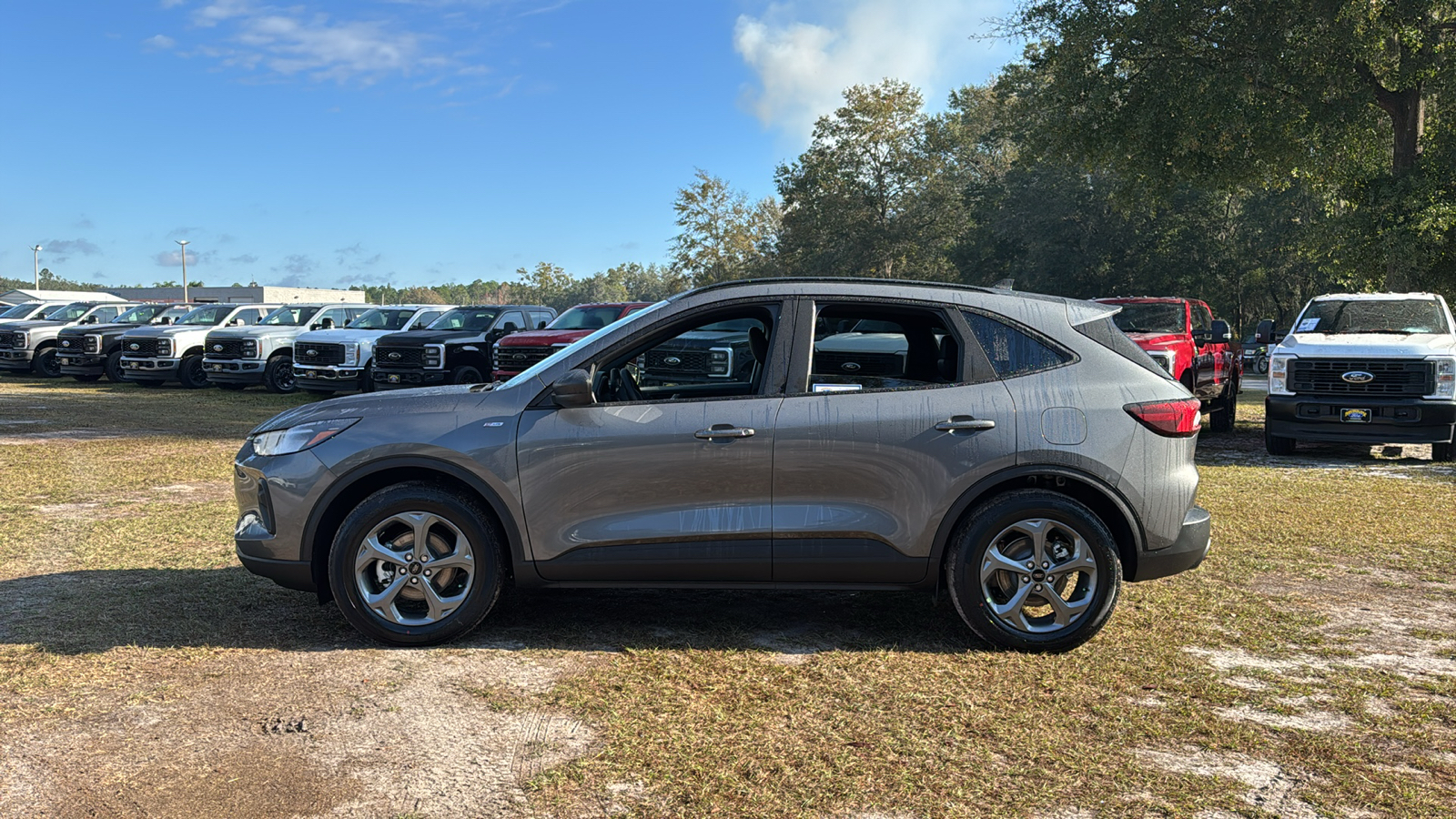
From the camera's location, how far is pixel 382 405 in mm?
5301

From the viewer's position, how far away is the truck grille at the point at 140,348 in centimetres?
2472

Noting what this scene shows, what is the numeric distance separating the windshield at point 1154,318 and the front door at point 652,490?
37.4 feet

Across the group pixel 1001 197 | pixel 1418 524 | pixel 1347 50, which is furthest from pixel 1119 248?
pixel 1418 524

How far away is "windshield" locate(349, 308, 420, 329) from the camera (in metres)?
23.7

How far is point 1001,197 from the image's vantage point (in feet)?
168

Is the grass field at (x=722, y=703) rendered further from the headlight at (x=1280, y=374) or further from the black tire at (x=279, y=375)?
the black tire at (x=279, y=375)

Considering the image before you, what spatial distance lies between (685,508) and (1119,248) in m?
45.5

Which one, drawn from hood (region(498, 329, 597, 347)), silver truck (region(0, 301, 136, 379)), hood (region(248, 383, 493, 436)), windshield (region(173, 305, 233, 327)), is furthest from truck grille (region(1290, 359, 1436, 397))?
silver truck (region(0, 301, 136, 379))

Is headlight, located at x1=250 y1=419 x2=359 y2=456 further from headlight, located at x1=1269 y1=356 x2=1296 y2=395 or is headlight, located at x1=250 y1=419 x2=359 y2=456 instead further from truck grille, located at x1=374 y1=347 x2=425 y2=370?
truck grille, located at x1=374 y1=347 x2=425 y2=370

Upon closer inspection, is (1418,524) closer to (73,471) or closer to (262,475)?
(262,475)

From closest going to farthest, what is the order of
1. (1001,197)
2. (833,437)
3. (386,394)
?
(833,437), (386,394), (1001,197)

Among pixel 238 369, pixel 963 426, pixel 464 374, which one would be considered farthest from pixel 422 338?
Result: pixel 963 426

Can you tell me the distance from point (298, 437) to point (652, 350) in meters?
1.71

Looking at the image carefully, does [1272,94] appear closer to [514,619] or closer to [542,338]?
[542,338]
